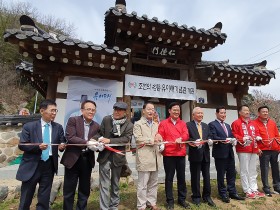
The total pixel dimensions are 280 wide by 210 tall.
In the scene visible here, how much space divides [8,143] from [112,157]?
5.86 m

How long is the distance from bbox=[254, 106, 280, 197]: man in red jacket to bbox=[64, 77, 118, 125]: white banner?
4.19 meters

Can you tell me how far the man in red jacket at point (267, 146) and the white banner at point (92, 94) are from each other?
4.19m

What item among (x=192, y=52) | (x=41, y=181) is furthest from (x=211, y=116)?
(x=41, y=181)

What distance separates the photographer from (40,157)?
3.69 meters

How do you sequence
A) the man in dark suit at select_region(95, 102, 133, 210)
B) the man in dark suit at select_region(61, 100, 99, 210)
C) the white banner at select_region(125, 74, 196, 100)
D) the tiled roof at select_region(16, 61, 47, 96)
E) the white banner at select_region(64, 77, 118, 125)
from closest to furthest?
1. the man in dark suit at select_region(61, 100, 99, 210)
2. the man in dark suit at select_region(95, 102, 133, 210)
3. the white banner at select_region(64, 77, 118, 125)
4. the white banner at select_region(125, 74, 196, 100)
5. the tiled roof at select_region(16, 61, 47, 96)

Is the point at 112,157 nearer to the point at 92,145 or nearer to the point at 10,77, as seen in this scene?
the point at 92,145

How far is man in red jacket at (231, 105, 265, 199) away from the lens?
522 centimetres

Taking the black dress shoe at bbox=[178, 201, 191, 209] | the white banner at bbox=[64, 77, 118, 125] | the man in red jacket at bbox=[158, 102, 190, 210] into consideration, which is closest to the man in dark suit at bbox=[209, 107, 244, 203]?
the man in red jacket at bbox=[158, 102, 190, 210]

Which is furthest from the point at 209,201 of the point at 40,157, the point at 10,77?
the point at 10,77

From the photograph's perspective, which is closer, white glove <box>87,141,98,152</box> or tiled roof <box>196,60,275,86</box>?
white glove <box>87,141,98,152</box>

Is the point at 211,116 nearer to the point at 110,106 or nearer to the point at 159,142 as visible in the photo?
the point at 110,106

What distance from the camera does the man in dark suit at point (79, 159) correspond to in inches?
152

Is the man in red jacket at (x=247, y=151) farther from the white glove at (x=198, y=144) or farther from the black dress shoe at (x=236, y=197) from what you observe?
the white glove at (x=198, y=144)

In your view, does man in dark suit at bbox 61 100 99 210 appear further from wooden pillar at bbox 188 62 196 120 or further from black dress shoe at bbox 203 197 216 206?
wooden pillar at bbox 188 62 196 120
